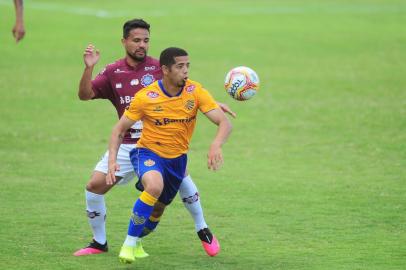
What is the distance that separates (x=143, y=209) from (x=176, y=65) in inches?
63.7

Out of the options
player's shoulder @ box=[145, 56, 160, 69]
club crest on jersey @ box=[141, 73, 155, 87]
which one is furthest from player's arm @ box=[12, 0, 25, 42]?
club crest on jersey @ box=[141, 73, 155, 87]

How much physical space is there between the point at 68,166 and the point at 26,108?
22.1 feet

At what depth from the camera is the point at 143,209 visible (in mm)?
10023

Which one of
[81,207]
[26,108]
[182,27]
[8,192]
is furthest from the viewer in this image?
[182,27]

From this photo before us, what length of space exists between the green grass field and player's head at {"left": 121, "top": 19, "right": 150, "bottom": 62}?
7.79ft

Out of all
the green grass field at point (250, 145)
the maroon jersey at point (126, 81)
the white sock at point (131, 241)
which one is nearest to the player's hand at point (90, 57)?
the maroon jersey at point (126, 81)

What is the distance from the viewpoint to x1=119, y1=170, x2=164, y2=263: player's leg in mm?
10000

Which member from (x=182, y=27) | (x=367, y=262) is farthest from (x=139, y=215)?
(x=182, y=27)

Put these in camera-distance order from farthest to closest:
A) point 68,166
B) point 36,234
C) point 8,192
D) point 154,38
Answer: point 154,38
point 68,166
point 8,192
point 36,234

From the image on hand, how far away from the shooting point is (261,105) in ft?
79.3

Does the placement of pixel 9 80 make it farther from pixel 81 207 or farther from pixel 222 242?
pixel 222 242

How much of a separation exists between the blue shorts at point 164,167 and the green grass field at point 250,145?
0.86 m

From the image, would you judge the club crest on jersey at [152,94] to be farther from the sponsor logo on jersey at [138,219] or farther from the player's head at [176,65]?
the sponsor logo on jersey at [138,219]

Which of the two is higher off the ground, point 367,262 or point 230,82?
point 230,82
